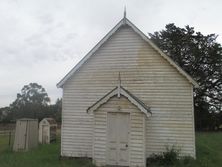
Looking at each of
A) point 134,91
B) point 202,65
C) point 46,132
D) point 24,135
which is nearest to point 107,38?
point 134,91

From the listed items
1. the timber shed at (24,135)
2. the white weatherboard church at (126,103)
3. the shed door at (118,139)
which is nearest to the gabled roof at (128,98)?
the white weatherboard church at (126,103)

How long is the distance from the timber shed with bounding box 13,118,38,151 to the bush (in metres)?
9.74

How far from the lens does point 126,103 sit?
1394 centimetres

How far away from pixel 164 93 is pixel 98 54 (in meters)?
3.98

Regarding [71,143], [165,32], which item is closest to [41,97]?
[165,32]

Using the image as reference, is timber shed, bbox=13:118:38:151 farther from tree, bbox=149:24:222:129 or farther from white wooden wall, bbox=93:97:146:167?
tree, bbox=149:24:222:129

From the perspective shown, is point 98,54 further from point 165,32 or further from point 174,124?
point 165,32

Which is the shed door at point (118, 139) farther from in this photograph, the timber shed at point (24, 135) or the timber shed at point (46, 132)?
the timber shed at point (46, 132)

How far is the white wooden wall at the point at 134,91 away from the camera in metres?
15.0

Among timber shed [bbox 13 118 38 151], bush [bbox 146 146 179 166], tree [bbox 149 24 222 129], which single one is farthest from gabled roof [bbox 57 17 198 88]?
tree [bbox 149 24 222 129]

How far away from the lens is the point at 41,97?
104 m

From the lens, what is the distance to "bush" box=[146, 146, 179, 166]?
1428cm

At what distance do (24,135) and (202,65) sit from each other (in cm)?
3350

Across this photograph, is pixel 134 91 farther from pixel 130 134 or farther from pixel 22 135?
pixel 22 135
